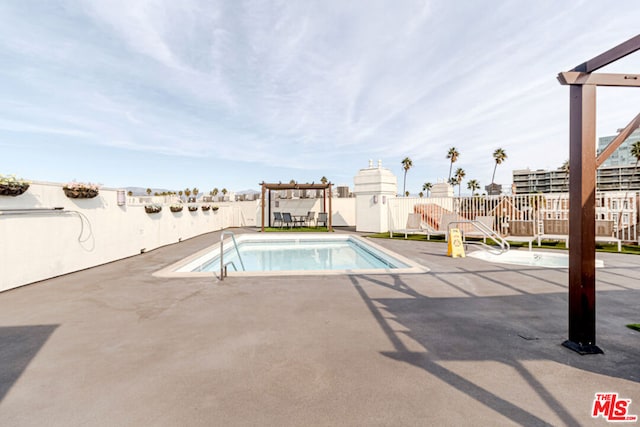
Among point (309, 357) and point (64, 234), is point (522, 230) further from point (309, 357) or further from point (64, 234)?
point (64, 234)

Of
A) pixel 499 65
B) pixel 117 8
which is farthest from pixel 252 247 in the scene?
pixel 499 65

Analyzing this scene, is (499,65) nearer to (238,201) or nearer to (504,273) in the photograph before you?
(504,273)

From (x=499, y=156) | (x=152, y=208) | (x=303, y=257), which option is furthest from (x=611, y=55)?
(x=499, y=156)

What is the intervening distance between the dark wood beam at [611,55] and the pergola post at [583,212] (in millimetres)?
159

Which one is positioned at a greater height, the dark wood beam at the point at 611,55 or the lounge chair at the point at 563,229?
the dark wood beam at the point at 611,55

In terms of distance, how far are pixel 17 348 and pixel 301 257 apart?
7.94 meters

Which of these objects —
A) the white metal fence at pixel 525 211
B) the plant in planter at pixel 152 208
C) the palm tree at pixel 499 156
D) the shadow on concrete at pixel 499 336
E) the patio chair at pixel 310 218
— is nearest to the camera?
the shadow on concrete at pixel 499 336

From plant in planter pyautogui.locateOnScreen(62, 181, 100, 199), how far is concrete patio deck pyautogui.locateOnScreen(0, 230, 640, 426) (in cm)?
248

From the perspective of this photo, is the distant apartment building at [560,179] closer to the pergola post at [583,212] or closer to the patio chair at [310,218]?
the patio chair at [310,218]

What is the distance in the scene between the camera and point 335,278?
544cm

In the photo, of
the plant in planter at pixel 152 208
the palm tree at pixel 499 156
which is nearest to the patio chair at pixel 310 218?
the plant in planter at pixel 152 208

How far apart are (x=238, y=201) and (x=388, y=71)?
524 inches

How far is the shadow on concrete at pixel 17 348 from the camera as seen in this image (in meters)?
2.25

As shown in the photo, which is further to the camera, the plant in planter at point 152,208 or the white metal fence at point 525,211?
the plant in planter at point 152,208
